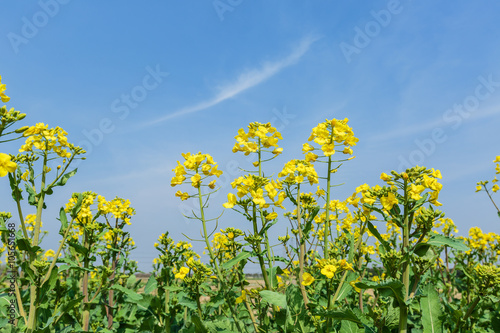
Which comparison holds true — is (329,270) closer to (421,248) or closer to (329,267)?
(329,267)

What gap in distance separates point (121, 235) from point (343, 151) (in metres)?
3.01

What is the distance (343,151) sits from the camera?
3004 mm

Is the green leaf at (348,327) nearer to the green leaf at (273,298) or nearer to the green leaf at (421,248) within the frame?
→ the green leaf at (273,298)

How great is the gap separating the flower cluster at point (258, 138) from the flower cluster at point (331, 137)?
0.29m

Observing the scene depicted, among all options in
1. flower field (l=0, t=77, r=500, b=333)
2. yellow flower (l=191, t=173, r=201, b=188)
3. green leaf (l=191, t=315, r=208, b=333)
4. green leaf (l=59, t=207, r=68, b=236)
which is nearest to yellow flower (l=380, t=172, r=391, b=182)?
flower field (l=0, t=77, r=500, b=333)

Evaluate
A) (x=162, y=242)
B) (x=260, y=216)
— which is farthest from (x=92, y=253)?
(x=260, y=216)

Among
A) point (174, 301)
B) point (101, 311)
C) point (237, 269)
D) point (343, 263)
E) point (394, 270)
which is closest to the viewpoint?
point (394, 270)

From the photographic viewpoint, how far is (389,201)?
245cm

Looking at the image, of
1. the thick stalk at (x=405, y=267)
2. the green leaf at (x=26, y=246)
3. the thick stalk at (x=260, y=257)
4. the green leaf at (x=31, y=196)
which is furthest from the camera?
the green leaf at (x=31, y=196)

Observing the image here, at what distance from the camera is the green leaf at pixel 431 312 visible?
263cm

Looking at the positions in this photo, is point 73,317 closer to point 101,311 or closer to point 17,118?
point 101,311

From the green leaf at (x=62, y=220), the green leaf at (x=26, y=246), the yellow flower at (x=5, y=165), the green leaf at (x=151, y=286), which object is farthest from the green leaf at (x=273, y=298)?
the green leaf at (x=62, y=220)

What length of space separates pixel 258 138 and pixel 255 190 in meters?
0.51

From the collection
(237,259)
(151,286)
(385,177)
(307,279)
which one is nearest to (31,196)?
(151,286)
